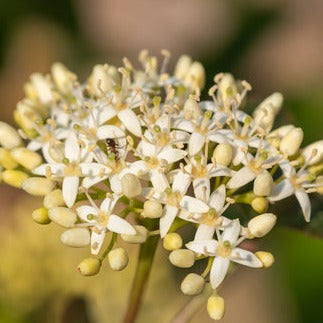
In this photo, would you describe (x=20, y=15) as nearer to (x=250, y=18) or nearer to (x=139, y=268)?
(x=250, y=18)

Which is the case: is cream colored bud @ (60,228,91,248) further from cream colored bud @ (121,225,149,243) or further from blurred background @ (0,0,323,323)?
blurred background @ (0,0,323,323)

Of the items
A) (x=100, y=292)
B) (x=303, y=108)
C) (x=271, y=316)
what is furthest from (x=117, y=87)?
(x=271, y=316)

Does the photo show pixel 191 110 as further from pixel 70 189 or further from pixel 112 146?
pixel 70 189

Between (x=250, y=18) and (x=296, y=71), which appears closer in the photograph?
(x=250, y=18)

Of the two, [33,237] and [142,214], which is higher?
[142,214]

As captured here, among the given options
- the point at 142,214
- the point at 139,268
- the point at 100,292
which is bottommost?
the point at 100,292

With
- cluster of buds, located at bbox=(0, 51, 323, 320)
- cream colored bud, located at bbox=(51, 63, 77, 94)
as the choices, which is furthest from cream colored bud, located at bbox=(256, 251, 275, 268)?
cream colored bud, located at bbox=(51, 63, 77, 94)
